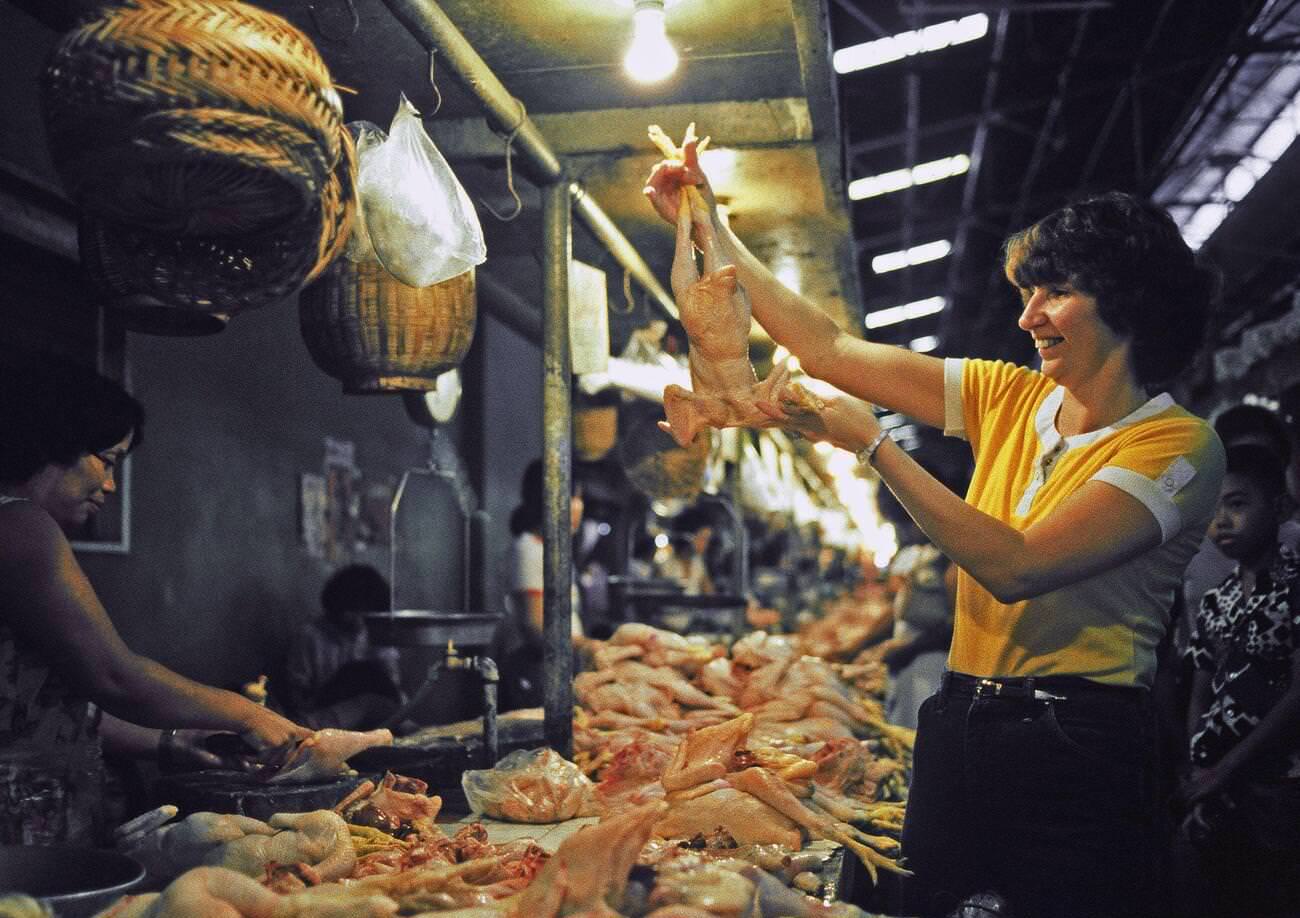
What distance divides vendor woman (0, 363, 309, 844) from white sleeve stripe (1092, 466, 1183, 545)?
2.13 m

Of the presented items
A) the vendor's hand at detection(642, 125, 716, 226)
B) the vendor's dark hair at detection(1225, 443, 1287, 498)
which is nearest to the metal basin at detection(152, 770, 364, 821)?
the vendor's hand at detection(642, 125, 716, 226)

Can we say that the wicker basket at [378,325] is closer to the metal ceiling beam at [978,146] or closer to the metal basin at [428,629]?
the metal basin at [428,629]

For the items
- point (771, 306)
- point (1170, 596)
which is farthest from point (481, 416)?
point (1170, 596)

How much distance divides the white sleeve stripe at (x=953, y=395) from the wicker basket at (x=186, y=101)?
5.17 ft

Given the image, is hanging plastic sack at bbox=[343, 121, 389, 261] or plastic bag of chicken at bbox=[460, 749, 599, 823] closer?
hanging plastic sack at bbox=[343, 121, 389, 261]

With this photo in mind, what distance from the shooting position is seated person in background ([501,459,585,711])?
23.4 ft

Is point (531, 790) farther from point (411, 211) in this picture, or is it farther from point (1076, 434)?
point (1076, 434)

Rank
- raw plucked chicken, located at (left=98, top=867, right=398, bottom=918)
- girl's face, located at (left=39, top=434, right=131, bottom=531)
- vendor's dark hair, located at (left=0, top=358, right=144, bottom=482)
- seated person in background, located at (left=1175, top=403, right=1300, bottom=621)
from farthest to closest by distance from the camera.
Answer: seated person in background, located at (left=1175, top=403, right=1300, bottom=621)
girl's face, located at (left=39, top=434, right=131, bottom=531)
vendor's dark hair, located at (left=0, top=358, right=144, bottom=482)
raw plucked chicken, located at (left=98, top=867, right=398, bottom=918)

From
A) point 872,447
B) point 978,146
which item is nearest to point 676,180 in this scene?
point 872,447

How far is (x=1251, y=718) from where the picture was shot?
4.55 m

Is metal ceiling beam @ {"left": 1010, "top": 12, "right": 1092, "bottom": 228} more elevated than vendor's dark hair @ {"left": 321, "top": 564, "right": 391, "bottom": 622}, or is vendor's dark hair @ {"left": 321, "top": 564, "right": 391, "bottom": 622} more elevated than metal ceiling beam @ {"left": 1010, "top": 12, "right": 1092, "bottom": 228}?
metal ceiling beam @ {"left": 1010, "top": 12, "right": 1092, "bottom": 228}

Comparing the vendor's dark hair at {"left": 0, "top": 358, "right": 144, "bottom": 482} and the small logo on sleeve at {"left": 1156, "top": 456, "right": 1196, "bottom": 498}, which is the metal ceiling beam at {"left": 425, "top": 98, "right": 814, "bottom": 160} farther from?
the small logo on sleeve at {"left": 1156, "top": 456, "right": 1196, "bottom": 498}

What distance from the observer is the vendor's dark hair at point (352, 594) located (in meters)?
6.73

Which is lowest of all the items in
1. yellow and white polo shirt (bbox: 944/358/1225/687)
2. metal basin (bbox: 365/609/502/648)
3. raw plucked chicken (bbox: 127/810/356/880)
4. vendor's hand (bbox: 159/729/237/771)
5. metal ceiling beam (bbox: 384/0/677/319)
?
raw plucked chicken (bbox: 127/810/356/880)
